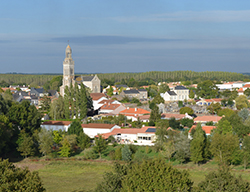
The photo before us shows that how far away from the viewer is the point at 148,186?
20.4 metres

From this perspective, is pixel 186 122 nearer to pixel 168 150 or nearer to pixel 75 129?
pixel 168 150

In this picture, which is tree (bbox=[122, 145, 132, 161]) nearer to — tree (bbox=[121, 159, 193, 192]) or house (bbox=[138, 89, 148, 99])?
tree (bbox=[121, 159, 193, 192])

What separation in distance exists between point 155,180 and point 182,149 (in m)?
16.7

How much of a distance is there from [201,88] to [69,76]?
1222 inches

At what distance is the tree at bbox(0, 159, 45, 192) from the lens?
17.9 m

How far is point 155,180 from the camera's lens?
66.7 feet

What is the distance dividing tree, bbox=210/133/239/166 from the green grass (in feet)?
34.2

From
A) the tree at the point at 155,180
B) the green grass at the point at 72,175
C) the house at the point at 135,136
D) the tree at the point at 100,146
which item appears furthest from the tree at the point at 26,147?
the tree at the point at 155,180

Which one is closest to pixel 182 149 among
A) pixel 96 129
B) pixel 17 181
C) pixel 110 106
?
pixel 96 129

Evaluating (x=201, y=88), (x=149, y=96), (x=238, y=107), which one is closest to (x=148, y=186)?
(x=238, y=107)

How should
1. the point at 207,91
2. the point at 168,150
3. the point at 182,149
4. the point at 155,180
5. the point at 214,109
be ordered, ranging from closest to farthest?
the point at 155,180
the point at 182,149
the point at 168,150
the point at 214,109
the point at 207,91

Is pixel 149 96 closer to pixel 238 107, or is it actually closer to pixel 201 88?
pixel 201 88

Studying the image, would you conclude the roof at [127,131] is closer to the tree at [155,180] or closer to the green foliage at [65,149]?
the green foliage at [65,149]

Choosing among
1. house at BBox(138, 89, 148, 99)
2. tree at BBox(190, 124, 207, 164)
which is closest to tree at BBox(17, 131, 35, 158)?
tree at BBox(190, 124, 207, 164)
